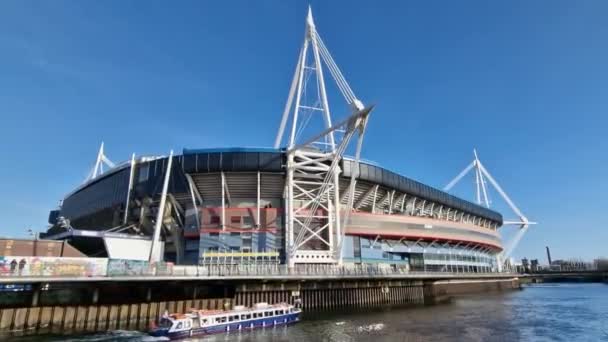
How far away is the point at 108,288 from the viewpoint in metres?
36.3

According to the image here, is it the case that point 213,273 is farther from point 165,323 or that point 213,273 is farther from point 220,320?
point 165,323

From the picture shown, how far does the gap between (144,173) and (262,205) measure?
22071mm

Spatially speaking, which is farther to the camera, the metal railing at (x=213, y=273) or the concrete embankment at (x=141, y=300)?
the metal railing at (x=213, y=273)

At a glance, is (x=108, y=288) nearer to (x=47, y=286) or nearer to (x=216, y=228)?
(x=47, y=286)

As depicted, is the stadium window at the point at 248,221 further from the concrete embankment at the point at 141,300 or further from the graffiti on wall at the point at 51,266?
the graffiti on wall at the point at 51,266

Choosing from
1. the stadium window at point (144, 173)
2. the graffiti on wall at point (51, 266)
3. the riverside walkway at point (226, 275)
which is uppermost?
the stadium window at point (144, 173)

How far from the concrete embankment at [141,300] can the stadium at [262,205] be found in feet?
27.7

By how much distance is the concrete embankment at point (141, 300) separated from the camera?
107 feet

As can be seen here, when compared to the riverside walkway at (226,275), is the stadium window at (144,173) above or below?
above

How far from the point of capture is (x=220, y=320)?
32406 mm

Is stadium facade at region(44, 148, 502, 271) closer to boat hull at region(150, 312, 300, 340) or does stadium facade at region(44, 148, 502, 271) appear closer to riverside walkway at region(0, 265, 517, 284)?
riverside walkway at region(0, 265, 517, 284)

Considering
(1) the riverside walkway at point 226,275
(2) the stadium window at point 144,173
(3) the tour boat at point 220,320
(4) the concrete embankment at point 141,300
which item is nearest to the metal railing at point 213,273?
(1) the riverside walkway at point 226,275

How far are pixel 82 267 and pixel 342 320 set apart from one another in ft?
85.7

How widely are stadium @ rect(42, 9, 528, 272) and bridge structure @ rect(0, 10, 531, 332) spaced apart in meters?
0.22
